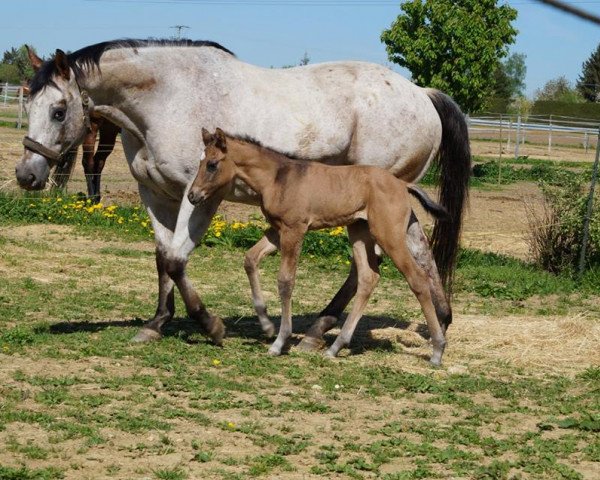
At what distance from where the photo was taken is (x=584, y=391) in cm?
654

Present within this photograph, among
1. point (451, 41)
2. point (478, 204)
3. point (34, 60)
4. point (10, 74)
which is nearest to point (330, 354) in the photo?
point (34, 60)

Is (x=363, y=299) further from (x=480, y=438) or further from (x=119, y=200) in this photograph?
(x=119, y=200)

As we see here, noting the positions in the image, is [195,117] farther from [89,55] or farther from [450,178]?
[450,178]

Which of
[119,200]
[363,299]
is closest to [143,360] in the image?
[363,299]

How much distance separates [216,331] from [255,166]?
1.23 metres

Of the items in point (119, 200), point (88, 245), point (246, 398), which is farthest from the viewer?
point (119, 200)

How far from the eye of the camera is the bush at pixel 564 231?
11188 mm

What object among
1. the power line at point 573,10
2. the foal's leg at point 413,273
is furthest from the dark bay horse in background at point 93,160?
the power line at point 573,10

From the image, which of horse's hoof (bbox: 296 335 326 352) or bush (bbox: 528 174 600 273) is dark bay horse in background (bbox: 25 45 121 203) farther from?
horse's hoof (bbox: 296 335 326 352)

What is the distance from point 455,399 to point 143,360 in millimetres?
2118

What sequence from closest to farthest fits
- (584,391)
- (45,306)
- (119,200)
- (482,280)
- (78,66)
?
(584,391) → (78,66) → (45,306) → (482,280) → (119,200)

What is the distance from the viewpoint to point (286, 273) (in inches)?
283

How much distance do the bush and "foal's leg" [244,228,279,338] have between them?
4.83m

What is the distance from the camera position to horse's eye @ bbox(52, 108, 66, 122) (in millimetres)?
6992
